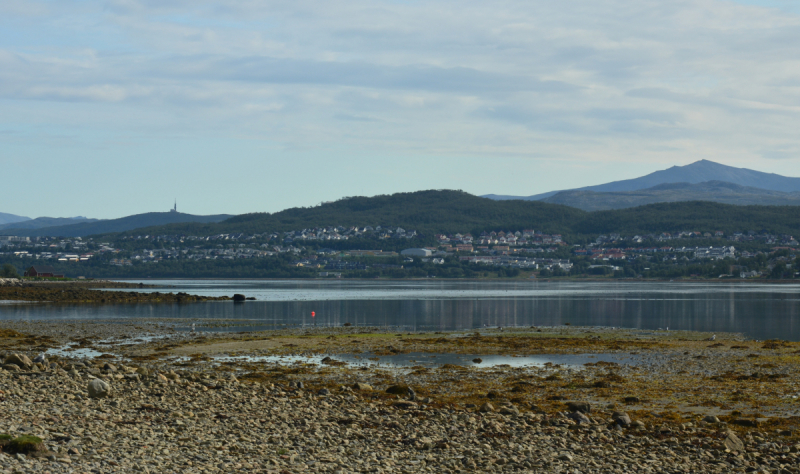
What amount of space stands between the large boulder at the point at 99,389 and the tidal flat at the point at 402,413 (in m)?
0.04

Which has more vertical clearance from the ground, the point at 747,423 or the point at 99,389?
the point at 99,389

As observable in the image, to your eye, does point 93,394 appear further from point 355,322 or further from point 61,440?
point 355,322

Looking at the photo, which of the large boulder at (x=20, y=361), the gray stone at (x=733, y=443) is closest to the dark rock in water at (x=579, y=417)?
the gray stone at (x=733, y=443)

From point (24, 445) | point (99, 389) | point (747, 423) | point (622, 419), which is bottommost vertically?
point (747, 423)

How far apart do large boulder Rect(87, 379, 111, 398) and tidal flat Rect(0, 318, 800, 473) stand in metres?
0.04

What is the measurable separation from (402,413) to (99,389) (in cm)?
631

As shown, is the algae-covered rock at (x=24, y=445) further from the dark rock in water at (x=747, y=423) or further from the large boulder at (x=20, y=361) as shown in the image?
the dark rock in water at (x=747, y=423)

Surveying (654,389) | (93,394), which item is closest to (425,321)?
(654,389)

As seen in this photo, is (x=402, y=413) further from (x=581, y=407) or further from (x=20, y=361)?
(x=20, y=361)

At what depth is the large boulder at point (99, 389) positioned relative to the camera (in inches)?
589

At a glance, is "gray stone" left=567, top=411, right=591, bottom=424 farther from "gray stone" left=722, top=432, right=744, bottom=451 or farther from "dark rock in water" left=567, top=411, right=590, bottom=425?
"gray stone" left=722, top=432, right=744, bottom=451

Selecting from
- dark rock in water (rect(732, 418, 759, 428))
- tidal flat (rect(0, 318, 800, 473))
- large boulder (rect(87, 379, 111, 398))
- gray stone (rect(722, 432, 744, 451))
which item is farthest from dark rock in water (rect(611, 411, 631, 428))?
large boulder (rect(87, 379, 111, 398))

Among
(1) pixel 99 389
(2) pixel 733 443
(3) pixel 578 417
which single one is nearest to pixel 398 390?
(3) pixel 578 417

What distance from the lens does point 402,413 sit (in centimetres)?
1516
